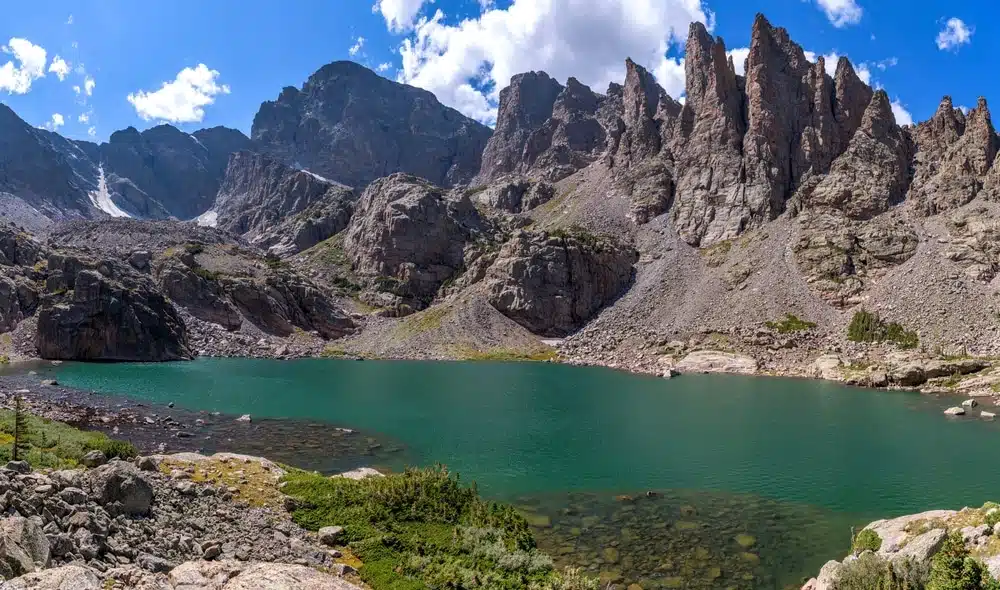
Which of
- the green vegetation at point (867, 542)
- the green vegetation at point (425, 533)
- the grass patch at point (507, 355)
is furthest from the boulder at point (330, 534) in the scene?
the grass patch at point (507, 355)

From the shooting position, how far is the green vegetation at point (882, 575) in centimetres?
1591

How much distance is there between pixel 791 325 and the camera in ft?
416

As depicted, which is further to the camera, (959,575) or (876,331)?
(876,331)

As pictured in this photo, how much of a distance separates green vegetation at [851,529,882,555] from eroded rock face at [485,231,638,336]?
137 metres

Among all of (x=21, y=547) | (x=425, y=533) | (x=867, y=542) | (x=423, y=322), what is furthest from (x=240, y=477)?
(x=423, y=322)

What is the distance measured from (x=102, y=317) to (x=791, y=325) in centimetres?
14445

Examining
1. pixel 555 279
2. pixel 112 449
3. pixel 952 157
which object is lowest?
pixel 112 449

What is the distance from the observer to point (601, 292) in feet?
562

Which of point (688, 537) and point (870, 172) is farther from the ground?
point (870, 172)

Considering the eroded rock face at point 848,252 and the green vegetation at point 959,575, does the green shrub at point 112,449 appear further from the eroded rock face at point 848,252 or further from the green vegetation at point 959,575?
the eroded rock face at point 848,252

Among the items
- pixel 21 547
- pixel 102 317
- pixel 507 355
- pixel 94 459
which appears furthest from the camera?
pixel 507 355

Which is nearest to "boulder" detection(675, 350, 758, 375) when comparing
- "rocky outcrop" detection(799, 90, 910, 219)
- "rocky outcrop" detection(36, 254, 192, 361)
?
"rocky outcrop" detection(799, 90, 910, 219)

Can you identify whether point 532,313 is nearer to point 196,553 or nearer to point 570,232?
point 570,232

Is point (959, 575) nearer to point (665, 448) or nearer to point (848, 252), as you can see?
point (665, 448)
